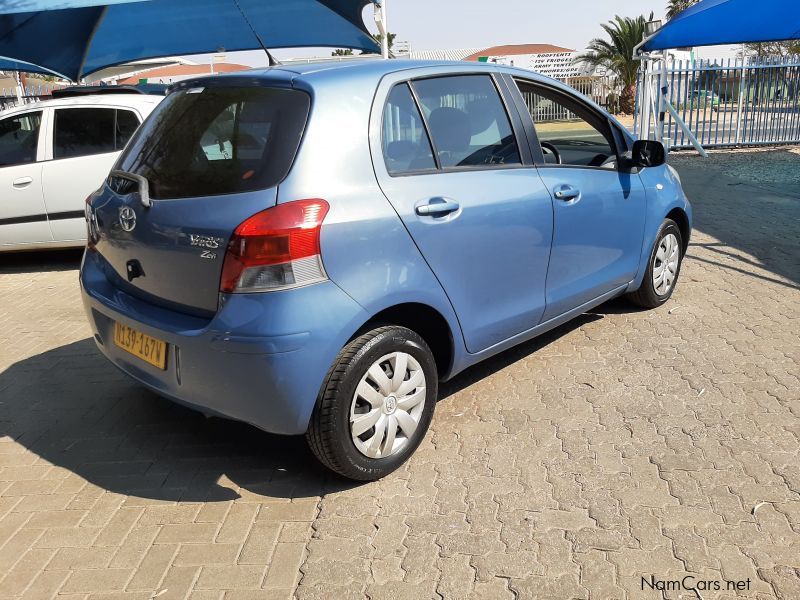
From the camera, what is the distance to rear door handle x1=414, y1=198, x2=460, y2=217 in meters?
3.26

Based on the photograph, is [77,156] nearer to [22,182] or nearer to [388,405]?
[22,182]

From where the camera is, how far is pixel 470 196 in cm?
350

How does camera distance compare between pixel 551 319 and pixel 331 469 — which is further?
pixel 551 319

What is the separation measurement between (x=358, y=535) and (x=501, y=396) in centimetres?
144

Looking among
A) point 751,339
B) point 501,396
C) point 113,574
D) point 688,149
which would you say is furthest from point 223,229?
point 688,149

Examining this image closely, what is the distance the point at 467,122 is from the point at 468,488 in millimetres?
1744

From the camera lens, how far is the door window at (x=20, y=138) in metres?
7.42

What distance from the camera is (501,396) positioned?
413 centimetres

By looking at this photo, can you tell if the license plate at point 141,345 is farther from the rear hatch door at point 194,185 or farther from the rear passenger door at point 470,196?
the rear passenger door at point 470,196

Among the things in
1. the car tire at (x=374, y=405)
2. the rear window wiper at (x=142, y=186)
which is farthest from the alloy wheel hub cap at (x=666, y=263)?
the rear window wiper at (x=142, y=186)

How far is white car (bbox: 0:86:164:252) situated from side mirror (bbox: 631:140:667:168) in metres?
5.03

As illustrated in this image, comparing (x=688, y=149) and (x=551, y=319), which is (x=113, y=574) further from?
(x=688, y=149)

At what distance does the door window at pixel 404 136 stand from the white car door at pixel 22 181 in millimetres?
5287

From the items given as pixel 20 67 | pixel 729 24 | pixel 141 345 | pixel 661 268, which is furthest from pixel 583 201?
pixel 20 67
